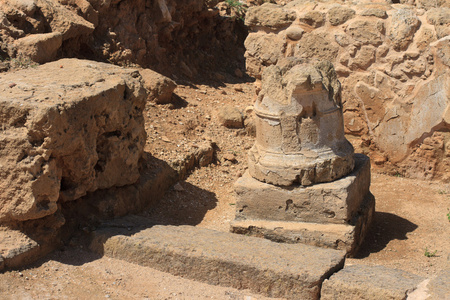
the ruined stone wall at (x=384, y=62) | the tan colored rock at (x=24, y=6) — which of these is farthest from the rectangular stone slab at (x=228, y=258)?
the tan colored rock at (x=24, y=6)

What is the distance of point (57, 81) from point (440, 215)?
12.3ft

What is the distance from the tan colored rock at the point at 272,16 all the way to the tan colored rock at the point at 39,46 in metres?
2.30

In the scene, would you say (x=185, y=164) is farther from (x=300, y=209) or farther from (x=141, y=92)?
(x=300, y=209)

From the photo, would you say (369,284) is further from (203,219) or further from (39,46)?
(39,46)

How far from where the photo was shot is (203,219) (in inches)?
219

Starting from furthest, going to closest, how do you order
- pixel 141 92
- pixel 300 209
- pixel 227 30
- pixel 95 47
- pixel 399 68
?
1. pixel 227 30
2. pixel 95 47
3. pixel 399 68
4. pixel 141 92
5. pixel 300 209

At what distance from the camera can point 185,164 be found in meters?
6.29

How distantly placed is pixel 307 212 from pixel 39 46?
365 centimetres

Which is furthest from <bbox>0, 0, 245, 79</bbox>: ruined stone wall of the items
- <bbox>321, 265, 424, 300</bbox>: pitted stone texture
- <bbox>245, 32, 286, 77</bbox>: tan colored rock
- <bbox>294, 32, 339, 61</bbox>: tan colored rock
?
<bbox>321, 265, 424, 300</bbox>: pitted stone texture

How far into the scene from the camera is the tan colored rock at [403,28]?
19.4 ft

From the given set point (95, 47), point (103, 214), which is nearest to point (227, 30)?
point (95, 47)

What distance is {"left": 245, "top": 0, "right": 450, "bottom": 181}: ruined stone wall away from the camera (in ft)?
19.2

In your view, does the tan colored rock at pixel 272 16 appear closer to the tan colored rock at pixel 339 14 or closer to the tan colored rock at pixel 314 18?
the tan colored rock at pixel 314 18

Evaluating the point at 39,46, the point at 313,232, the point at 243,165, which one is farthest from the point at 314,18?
the point at 39,46
